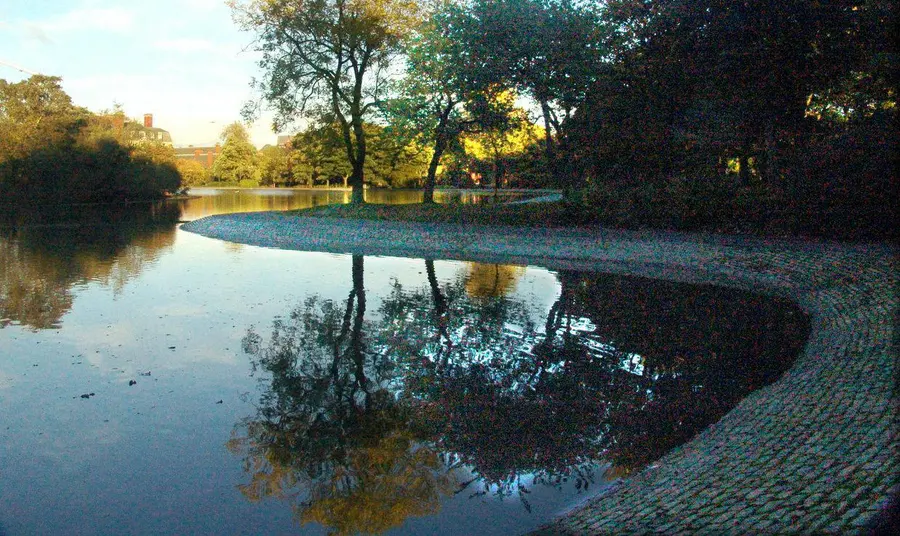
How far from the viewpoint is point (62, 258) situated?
17797mm

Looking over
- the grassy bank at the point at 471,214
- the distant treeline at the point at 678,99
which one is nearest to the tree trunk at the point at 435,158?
the distant treeline at the point at 678,99

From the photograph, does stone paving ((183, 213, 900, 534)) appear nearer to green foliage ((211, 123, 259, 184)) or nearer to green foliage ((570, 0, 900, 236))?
green foliage ((570, 0, 900, 236))

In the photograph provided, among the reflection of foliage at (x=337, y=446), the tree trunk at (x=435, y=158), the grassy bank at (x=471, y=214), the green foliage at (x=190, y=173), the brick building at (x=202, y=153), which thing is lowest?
the reflection of foliage at (x=337, y=446)

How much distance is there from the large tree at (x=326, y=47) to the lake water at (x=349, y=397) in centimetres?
1869

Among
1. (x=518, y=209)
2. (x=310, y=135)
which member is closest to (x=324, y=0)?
(x=310, y=135)

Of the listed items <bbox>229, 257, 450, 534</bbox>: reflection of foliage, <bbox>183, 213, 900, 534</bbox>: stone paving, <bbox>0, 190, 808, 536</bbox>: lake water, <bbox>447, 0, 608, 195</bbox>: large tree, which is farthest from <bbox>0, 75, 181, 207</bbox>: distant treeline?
<bbox>183, 213, 900, 534</bbox>: stone paving

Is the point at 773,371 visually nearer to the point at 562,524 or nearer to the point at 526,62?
the point at 562,524

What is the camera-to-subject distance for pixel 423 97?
27109 millimetres

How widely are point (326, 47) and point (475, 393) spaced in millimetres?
26473

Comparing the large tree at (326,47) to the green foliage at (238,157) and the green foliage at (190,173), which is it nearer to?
the green foliage at (190,173)

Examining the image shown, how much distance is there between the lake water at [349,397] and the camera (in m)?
4.66

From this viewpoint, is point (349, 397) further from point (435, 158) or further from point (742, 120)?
point (435, 158)

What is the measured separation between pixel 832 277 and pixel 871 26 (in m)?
6.82

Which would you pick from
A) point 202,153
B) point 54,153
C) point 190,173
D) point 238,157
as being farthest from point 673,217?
point 202,153
